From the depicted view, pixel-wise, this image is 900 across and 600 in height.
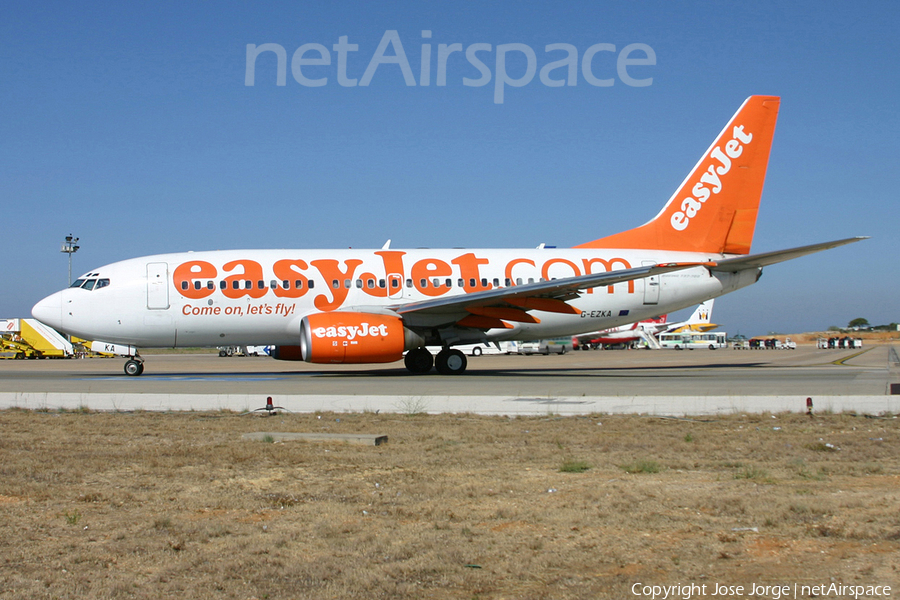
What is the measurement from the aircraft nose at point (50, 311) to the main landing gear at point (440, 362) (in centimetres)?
1021

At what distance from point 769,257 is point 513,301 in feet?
24.6

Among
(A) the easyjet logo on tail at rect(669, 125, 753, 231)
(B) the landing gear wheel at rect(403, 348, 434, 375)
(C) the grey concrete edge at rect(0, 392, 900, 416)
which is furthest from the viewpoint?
(A) the easyjet logo on tail at rect(669, 125, 753, 231)

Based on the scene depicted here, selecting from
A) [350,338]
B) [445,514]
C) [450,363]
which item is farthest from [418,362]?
[445,514]

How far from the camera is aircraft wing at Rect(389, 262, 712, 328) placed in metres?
19.1

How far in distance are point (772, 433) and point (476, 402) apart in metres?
4.51

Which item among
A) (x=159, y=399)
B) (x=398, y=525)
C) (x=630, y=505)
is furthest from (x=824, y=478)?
(x=159, y=399)

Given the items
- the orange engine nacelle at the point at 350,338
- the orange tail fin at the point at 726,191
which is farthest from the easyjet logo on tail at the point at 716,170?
the orange engine nacelle at the point at 350,338

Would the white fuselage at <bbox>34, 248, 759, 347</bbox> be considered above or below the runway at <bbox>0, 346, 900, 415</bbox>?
above

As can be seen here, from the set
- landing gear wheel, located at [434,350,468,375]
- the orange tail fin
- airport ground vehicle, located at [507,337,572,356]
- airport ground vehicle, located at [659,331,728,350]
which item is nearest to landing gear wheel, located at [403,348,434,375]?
landing gear wheel, located at [434,350,468,375]

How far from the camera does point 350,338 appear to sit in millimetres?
19000

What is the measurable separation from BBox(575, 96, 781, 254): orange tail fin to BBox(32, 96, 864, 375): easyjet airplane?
0.04 meters

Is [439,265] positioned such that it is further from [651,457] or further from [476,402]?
[651,457]

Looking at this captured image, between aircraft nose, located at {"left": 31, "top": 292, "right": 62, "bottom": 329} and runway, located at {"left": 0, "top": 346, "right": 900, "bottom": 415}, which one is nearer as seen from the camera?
runway, located at {"left": 0, "top": 346, "right": 900, "bottom": 415}

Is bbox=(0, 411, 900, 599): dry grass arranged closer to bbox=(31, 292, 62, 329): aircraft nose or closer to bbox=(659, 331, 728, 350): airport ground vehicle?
bbox=(31, 292, 62, 329): aircraft nose
